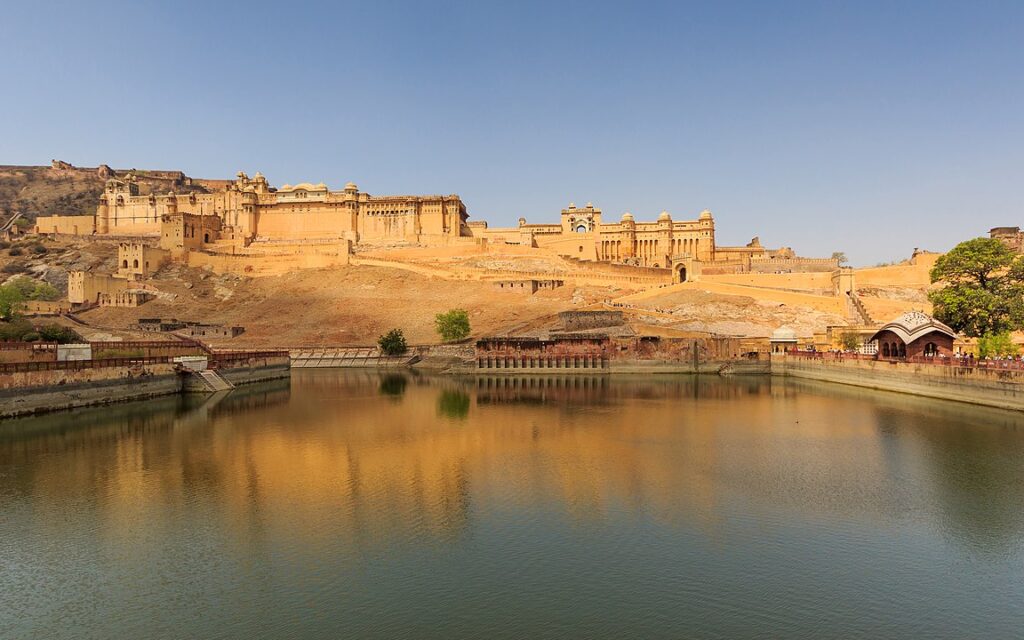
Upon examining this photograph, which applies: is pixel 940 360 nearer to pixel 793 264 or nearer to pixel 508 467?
pixel 508 467

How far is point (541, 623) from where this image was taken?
9.47 m

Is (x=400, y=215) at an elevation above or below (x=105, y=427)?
above

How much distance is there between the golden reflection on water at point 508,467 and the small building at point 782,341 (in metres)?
15.2

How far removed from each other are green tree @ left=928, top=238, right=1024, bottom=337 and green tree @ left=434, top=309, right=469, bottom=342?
1277 inches

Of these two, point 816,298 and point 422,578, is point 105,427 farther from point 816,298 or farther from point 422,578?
point 816,298

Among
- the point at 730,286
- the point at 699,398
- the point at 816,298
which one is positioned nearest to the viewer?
the point at 699,398

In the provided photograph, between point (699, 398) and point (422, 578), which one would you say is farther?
point (699, 398)

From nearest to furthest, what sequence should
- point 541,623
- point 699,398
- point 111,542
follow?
point 541,623, point 111,542, point 699,398

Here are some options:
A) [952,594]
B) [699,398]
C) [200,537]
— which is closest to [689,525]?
[952,594]

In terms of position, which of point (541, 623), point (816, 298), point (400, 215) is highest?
point (400, 215)

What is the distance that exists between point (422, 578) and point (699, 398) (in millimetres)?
26021

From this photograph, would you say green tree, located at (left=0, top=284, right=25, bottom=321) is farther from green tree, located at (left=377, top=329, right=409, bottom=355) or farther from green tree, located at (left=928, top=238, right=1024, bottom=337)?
green tree, located at (left=928, top=238, right=1024, bottom=337)

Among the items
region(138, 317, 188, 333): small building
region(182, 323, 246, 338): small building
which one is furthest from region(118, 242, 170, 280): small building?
region(182, 323, 246, 338): small building

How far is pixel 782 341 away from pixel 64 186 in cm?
11533
